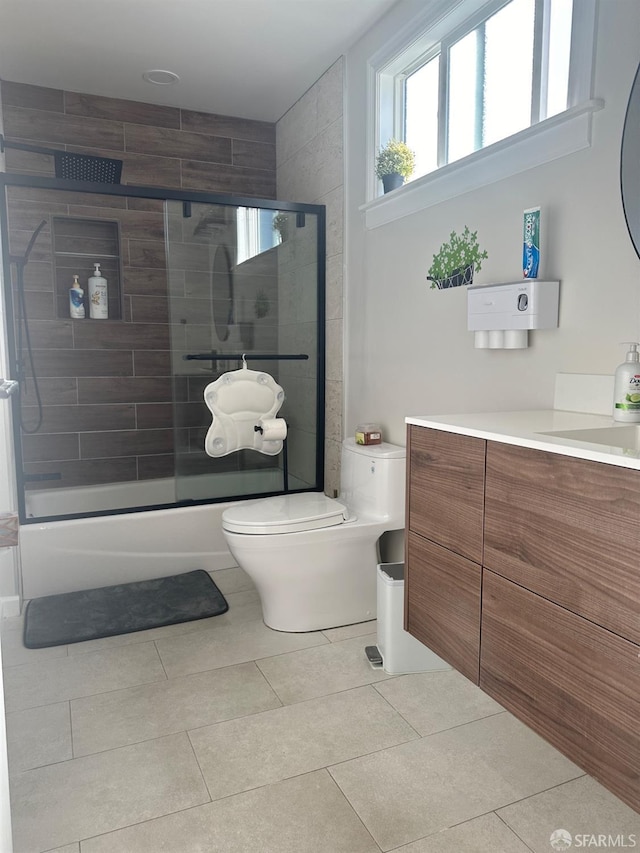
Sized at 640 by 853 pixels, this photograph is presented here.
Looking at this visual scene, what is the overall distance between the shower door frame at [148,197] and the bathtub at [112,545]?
4cm

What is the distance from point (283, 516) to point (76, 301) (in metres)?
1.83

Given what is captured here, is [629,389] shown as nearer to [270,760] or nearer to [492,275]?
[492,275]

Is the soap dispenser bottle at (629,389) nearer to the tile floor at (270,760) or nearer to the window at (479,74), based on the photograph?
the window at (479,74)

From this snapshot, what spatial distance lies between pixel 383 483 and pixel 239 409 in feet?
2.99

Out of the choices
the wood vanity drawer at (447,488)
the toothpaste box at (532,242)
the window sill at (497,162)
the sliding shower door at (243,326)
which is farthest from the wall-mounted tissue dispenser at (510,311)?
the sliding shower door at (243,326)

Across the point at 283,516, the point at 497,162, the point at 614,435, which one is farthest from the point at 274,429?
the point at 614,435

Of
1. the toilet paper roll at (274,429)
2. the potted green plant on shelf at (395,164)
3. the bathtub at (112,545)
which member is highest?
the potted green plant on shelf at (395,164)

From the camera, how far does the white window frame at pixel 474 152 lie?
65.8 inches

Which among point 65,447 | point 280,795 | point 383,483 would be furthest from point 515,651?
point 65,447

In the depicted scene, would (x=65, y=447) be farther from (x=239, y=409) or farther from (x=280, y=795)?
(x=280, y=795)

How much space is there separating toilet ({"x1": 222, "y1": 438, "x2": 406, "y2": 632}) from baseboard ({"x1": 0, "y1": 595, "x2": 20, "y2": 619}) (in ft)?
3.19

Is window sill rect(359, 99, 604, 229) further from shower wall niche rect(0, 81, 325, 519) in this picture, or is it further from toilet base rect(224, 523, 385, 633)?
toilet base rect(224, 523, 385, 633)

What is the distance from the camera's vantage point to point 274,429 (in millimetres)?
3020

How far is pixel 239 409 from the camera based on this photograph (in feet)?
10.00
